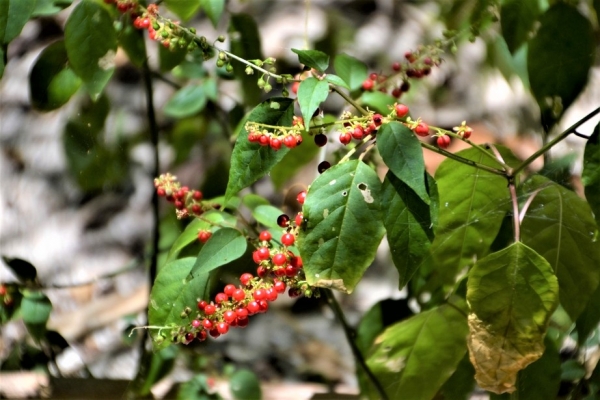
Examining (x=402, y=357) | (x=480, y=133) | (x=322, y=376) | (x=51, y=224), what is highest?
(x=480, y=133)

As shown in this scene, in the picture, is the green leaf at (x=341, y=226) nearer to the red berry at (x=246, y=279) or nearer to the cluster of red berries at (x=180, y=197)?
the red berry at (x=246, y=279)

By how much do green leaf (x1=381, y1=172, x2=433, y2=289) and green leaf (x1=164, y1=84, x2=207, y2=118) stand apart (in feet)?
1.83

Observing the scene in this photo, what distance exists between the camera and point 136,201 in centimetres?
124

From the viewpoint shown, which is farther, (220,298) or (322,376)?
(322,376)

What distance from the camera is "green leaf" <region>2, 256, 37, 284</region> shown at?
896 millimetres

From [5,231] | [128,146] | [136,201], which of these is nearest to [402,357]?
[128,146]

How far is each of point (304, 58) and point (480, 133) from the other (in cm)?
65

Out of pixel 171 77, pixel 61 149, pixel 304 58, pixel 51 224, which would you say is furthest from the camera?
pixel 51 224

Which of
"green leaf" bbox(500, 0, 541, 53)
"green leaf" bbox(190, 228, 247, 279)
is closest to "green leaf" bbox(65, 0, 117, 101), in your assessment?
"green leaf" bbox(190, 228, 247, 279)

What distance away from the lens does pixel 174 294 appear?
675 mm

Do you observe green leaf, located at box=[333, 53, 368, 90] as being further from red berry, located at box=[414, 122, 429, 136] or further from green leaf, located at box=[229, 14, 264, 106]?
red berry, located at box=[414, 122, 429, 136]

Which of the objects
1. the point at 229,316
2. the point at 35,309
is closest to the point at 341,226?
the point at 229,316

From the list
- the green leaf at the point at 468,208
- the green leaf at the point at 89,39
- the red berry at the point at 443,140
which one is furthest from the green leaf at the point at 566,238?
the green leaf at the point at 89,39

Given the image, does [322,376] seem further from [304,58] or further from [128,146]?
[304,58]
